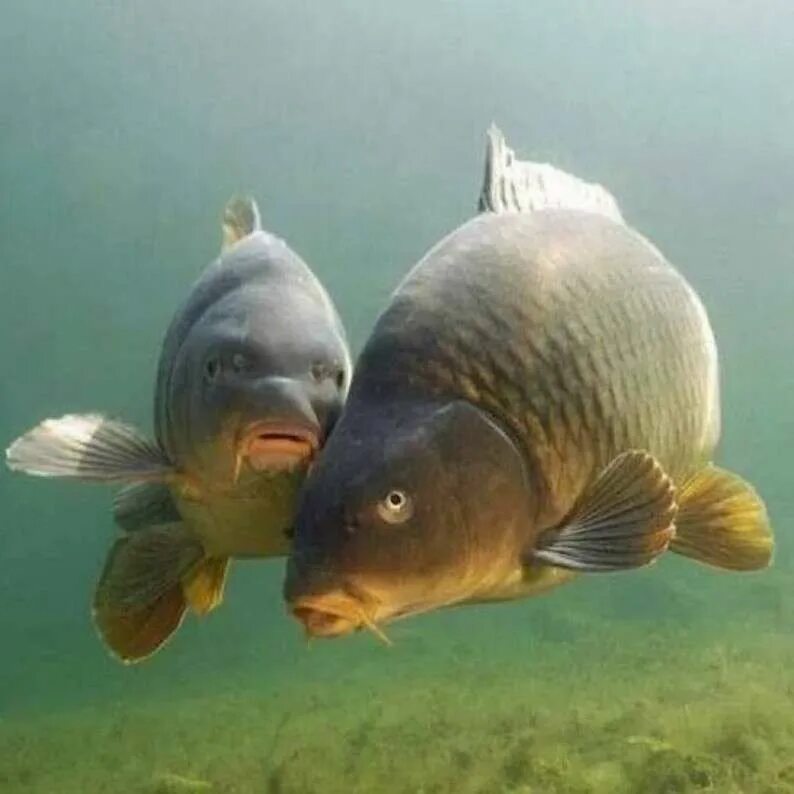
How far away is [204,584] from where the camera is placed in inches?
172

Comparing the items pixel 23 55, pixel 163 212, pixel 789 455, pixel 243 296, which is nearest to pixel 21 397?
pixel 163 212

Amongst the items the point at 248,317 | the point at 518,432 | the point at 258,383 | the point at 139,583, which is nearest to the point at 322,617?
the point at 518,432

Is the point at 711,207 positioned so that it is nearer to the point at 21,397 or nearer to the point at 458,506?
the point at 21,397

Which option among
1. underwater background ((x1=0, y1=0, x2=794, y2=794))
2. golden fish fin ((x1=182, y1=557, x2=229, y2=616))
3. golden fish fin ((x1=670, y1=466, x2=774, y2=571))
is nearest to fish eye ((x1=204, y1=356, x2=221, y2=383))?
golden fish fin ((x1=182, y1=557, x2=229, y2=616))

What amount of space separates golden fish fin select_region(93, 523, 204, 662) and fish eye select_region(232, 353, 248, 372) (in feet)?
2.55

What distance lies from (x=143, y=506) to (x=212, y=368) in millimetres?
1038

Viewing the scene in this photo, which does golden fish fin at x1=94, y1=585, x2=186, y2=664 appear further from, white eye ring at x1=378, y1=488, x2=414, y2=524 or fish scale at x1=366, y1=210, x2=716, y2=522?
white eye ring at x1=378, y1=488, x2=414, y2=524

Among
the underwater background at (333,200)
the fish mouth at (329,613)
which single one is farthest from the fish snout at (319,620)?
the underwater background at (333,200)

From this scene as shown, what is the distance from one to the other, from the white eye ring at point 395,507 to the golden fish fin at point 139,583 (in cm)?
171

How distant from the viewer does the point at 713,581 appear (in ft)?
87.9

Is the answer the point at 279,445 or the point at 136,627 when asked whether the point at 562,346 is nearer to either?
the point at 279,445

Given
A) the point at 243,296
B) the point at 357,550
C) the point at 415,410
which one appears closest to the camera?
the point at 357,550

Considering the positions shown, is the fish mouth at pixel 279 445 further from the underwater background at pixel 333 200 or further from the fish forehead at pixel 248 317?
the underwater background at pixel 333 200

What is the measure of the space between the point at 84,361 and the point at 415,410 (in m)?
45.1
